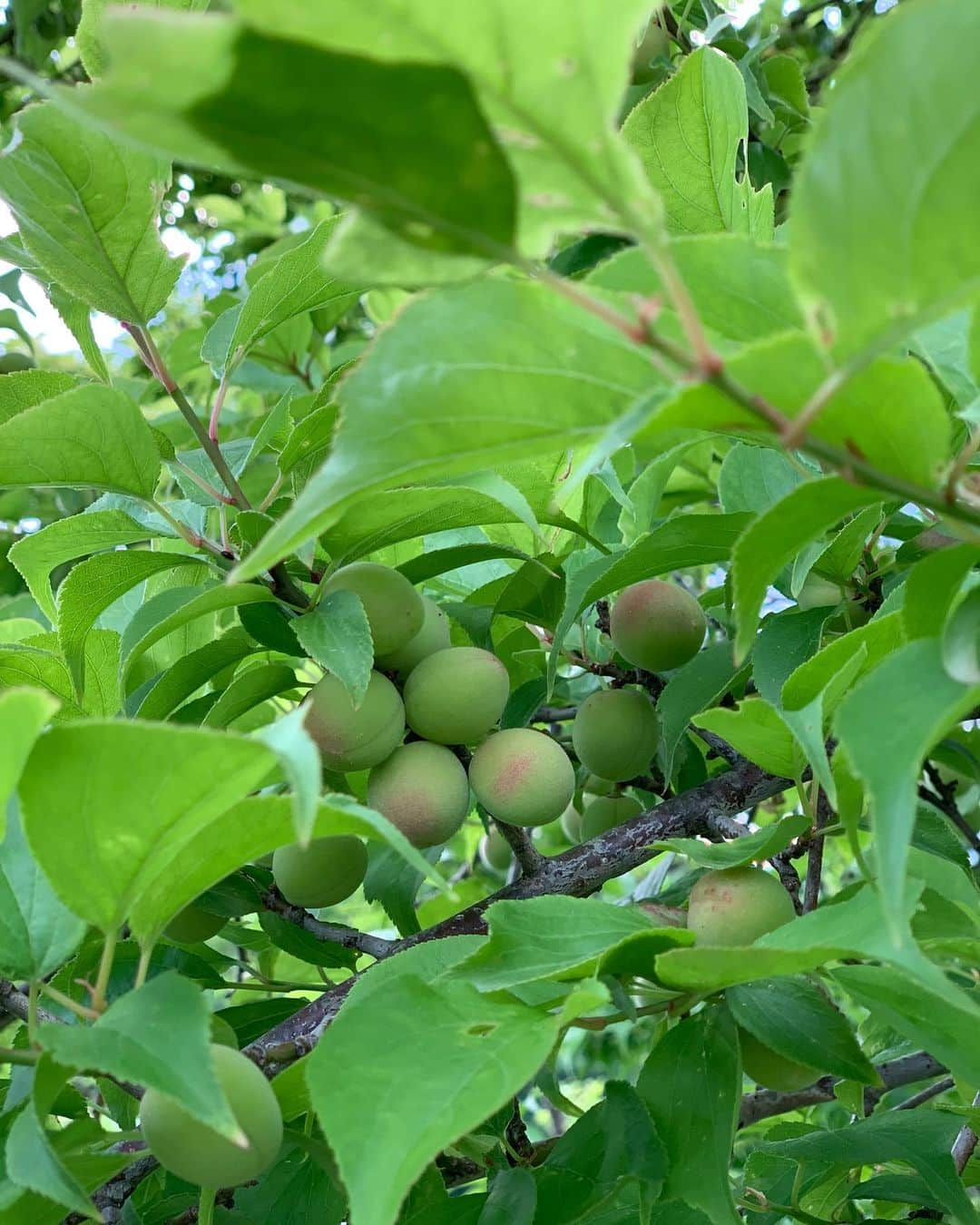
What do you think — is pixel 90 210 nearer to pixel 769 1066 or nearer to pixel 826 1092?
pixel 769 1066

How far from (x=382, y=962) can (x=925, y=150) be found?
23.4 inches

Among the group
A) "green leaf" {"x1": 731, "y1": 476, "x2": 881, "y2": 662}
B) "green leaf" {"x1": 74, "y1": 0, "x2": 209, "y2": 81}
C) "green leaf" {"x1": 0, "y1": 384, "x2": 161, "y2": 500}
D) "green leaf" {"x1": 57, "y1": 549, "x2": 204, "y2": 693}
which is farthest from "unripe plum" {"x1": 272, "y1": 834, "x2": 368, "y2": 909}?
"green leaf" {"x1": 74, "y1": 0, "x2": 209, "y2": 81}


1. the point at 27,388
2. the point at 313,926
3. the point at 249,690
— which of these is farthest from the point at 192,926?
the point at 27,388

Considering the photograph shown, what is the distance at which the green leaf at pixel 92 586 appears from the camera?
0.98 m

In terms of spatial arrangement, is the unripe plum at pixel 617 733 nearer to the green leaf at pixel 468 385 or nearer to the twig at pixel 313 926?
the twig at pixel 313 926

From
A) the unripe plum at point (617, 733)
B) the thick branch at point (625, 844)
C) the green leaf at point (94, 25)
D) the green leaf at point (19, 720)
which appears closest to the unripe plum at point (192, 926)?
the thick branch at point (625, 844)

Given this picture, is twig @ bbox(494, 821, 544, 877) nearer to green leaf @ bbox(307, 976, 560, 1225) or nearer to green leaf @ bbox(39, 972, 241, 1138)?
green leaf @ bbox(307, 976, 560, 1225)

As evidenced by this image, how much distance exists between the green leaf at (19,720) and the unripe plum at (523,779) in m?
0.55

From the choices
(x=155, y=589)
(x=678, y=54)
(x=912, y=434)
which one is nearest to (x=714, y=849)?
(x=912, y=434)

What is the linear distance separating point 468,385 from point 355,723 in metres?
0.51

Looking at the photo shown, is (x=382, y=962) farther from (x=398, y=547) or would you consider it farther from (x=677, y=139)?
(x=677, y=139)

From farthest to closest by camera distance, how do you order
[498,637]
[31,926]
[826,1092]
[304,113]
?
1. [826,1092]
2. [498,637]
3. [31,926]
4. [304,113]

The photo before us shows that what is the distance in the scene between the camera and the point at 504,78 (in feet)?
1.31

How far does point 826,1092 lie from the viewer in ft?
4.87
